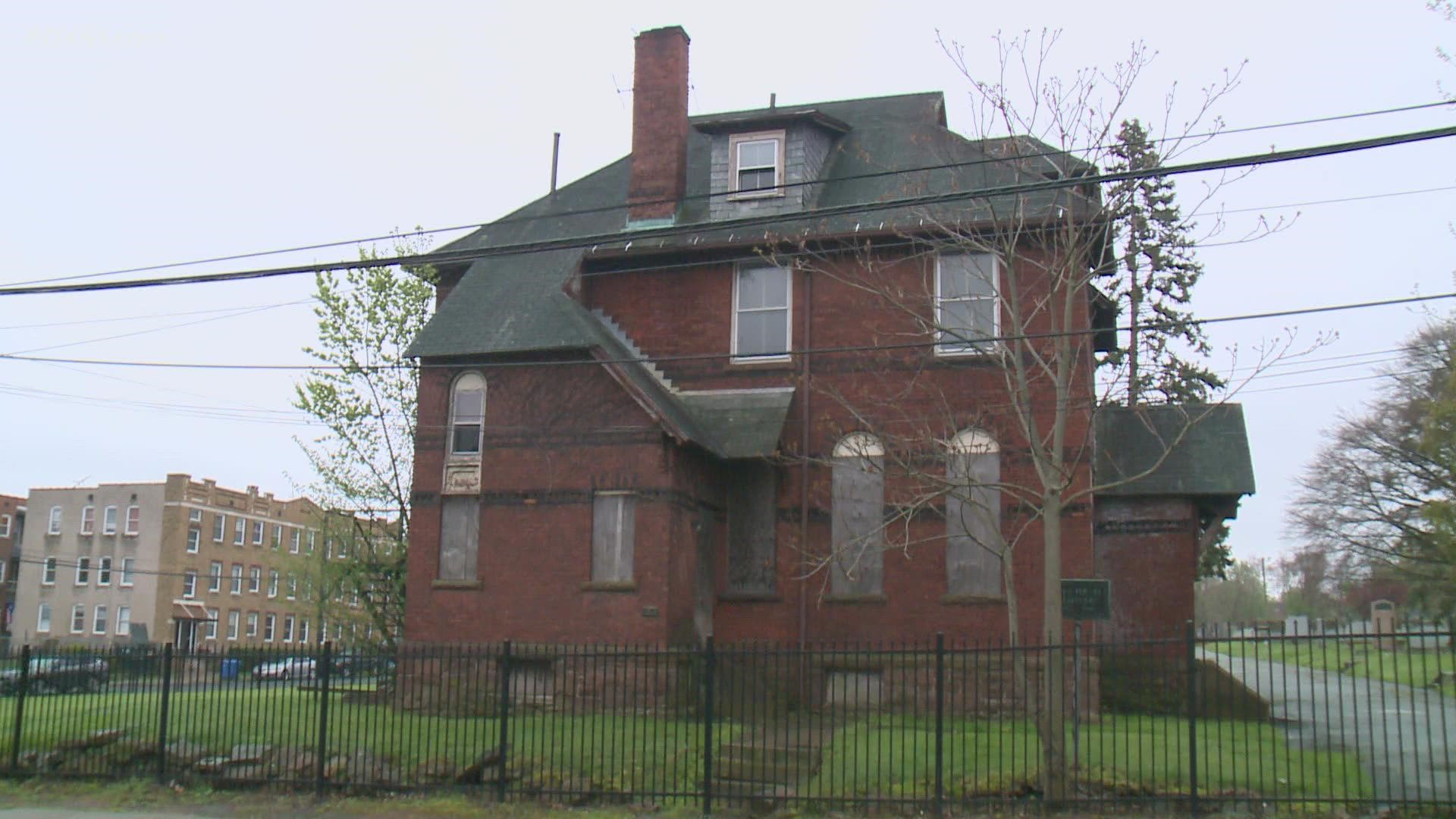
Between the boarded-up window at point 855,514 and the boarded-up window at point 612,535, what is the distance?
350cm

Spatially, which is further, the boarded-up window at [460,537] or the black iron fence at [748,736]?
the boarded-up window at [460,537]

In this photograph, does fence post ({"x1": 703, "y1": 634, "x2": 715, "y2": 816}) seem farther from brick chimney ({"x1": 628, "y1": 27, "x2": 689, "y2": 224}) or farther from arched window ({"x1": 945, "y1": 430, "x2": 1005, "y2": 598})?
brick chimney ({"x1": 628, "y1": 27, "x2": 689, "y2": 224})

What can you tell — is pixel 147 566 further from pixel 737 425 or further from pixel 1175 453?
pixel 1175 453

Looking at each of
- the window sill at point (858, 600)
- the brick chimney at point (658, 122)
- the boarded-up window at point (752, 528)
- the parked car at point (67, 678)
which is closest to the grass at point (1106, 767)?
the window sill at point (858, 600)

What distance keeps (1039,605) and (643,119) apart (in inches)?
459

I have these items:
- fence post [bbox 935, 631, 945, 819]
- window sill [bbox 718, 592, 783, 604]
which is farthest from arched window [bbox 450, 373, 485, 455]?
fence post [bbox 935, 631, 945, 819]

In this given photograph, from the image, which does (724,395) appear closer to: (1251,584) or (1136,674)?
(1136,674)

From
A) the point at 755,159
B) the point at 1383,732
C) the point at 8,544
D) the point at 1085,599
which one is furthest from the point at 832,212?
the point at 8,544

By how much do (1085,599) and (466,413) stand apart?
12174mm

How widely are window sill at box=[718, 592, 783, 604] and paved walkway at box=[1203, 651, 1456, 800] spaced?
6.95 meters

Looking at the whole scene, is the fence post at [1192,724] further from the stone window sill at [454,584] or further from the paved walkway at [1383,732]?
the stone window sill at [454,584]

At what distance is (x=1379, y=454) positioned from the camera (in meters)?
54.1

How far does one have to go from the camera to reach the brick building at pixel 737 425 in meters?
20.4

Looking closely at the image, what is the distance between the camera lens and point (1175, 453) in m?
22.5
